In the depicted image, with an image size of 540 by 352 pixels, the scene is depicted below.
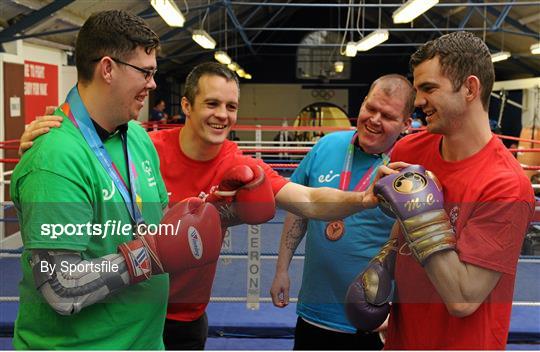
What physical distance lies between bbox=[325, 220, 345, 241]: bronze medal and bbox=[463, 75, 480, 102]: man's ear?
2.36ft

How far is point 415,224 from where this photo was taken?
1.29 meters

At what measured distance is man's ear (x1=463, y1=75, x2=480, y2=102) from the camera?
4.42ft

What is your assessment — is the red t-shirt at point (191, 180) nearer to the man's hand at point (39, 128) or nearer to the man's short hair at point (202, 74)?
the man's short hair at point (202, 74)

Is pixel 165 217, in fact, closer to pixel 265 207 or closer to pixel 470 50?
pixel 265 207

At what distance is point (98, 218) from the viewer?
1259mm

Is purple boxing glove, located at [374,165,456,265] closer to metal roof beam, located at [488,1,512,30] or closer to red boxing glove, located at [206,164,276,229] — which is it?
red boxing glove, located at [206,164,276,229]

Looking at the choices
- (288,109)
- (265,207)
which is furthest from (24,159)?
(288,109)

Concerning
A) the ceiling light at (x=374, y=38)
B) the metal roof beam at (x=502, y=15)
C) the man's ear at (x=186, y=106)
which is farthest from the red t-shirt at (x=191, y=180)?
the metal roof beam at (x=502, y=15)

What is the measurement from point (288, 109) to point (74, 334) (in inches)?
768

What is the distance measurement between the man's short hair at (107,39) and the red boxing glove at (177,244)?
39 cm

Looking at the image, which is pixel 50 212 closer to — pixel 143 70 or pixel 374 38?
pixel 143 70

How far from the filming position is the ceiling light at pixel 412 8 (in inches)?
225

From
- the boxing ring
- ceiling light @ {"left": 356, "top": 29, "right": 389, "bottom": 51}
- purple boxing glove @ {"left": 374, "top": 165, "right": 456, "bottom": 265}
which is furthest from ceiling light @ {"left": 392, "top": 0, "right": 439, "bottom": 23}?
purple boxing glove @ {"left": 374, "top": 165, "right": 456, "bottom": 265}

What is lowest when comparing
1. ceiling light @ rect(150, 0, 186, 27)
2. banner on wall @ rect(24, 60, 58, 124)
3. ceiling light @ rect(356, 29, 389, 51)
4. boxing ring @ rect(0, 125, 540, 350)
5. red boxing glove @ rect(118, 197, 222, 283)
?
boxing ring @ rect(0, 125, 540, 350)
